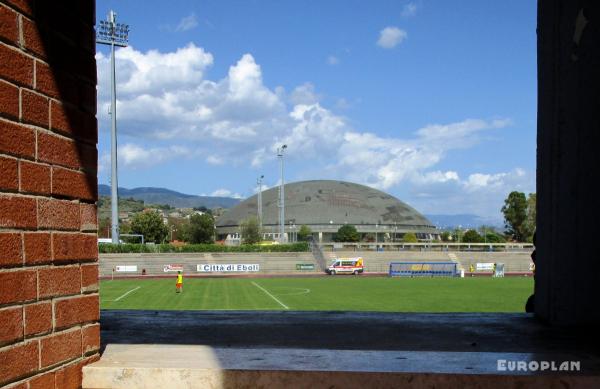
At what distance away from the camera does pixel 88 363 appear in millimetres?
2088

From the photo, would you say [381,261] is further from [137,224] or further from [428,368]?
[428,368]

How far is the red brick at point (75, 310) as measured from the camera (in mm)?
1896

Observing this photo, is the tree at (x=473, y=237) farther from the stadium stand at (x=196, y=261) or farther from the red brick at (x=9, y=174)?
the red brick at (x=9, y=174)

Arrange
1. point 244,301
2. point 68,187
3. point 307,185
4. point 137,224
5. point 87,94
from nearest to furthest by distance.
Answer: point 68,187 → point 87,94 → point 244,301 → point 137,224 → point 307,185

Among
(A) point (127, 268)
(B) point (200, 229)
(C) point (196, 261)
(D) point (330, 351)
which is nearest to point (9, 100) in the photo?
(D) point (330, 351)

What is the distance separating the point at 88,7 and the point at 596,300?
9.59 feet

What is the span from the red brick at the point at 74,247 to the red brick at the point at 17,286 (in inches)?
5.8

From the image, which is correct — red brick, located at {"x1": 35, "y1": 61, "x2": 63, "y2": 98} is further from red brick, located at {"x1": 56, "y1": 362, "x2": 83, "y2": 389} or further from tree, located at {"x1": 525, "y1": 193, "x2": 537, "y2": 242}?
tree, located at {"x1": 525, "y1": 193, "x2": 537, "y2": 242}

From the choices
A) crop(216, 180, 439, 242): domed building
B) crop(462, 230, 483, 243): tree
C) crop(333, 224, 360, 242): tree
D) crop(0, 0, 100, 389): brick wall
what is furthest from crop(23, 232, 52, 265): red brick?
crop(216, 180, 439, 242): domed building

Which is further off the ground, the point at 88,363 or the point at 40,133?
the point at 40,133

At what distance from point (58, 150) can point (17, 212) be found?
1.05 ft

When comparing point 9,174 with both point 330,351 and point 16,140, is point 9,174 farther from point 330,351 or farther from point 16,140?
point 330,351

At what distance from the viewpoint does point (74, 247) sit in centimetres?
200

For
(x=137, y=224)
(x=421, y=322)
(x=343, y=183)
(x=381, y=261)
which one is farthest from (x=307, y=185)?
(x=421, y=322)
